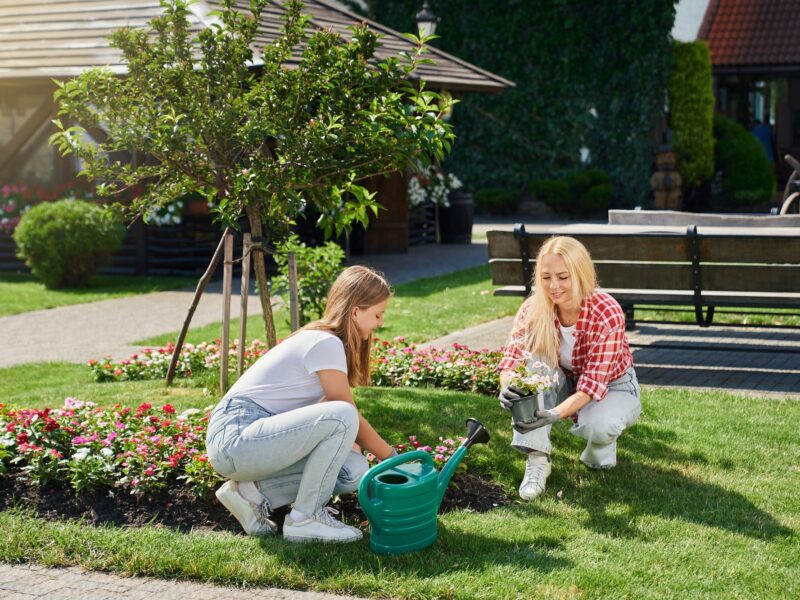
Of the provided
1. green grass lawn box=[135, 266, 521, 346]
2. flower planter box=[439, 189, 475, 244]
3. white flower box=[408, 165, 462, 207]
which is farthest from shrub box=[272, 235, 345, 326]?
flower planter box=[439, 189, 475, 244]

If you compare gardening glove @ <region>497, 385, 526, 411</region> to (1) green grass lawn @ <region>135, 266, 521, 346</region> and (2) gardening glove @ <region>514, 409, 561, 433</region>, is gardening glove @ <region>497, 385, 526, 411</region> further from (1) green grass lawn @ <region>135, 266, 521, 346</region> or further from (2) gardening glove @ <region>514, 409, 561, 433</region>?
(1) green grass lawn @ <region>135, 266, 521, 346</region>

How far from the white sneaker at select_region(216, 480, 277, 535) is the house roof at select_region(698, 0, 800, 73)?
24.7 meters

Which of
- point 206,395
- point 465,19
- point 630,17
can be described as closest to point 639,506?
point 206,395

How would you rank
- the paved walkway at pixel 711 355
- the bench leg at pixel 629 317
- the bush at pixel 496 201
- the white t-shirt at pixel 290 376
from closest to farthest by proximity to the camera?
the white t-shirt at pixel 290 376 → the paved walkway at pixel 711 355 → the bench leg at pixel 629 317 → the bush at pixel 496 201

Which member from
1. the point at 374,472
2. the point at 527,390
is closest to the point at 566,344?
the point at 527,390

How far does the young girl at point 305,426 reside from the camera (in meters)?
4.64

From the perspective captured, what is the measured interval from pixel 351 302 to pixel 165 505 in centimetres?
135

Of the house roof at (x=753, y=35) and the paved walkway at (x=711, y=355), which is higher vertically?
the house roof at (x=753, y=35)

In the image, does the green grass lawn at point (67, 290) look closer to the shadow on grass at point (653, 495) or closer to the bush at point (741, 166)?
the shadow on grass at point (653, 495)

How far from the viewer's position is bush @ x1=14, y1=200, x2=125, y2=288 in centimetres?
1435

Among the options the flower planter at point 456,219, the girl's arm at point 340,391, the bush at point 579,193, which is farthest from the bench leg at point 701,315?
the bush at point 579,193

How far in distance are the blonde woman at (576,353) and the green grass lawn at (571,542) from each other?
0.21m

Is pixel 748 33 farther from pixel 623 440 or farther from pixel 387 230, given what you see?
pixel 623 440

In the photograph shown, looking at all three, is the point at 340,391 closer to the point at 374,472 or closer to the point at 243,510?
the point at 374,472
